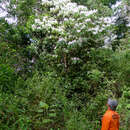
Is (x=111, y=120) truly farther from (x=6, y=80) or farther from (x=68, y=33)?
(x=68, y=33)

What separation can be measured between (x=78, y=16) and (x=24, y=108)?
397cm

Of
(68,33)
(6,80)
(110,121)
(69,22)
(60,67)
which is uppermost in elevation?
(69,22)

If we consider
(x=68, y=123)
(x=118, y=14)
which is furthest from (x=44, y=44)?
(x=118, y=14)

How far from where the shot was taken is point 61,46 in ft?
19.3

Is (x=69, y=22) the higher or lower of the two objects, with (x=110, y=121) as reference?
higher

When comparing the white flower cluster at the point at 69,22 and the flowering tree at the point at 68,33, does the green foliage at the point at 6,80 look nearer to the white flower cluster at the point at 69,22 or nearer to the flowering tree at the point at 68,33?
the flowering tree at the point at 68,33

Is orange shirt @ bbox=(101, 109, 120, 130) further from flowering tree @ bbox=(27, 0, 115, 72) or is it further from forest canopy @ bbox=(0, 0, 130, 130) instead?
flowering tree @ bbox=(27, 0, 115, 72)

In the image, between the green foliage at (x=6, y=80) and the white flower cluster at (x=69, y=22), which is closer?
the green foliage at (x=6, y=80)

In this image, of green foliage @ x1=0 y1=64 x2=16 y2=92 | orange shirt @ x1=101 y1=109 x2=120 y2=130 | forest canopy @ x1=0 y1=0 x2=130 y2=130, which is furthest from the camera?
green foliage @ x1=0 y1=64 x2=16 y2=92

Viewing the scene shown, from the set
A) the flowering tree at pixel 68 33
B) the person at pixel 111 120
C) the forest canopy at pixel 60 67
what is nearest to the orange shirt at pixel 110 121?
the person at pixel 111 120

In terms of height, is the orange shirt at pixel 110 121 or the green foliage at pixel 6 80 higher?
the green foliage at pixel 6 80

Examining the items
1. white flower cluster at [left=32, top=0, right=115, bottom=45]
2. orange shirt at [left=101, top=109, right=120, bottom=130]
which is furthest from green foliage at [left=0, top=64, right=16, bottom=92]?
orange shirt at [left=101, top=109, right=120, bottom=130]

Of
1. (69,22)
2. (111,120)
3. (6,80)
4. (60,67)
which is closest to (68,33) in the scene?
→ (69,22)

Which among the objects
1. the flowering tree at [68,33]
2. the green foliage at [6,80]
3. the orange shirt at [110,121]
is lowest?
the orange shirt at [110,121]
